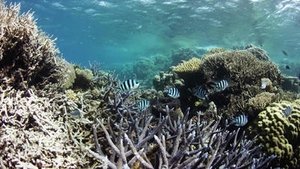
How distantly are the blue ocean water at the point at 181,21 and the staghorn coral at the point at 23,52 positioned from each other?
51.3 feet

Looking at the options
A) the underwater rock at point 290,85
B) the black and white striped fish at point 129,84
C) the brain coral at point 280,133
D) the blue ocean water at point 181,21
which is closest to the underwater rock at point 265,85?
the brain coral at point 280,133

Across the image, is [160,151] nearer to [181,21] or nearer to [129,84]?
[129,84]

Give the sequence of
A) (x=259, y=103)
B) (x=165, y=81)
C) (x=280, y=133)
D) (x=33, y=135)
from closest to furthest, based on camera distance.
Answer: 1. (x=33, y=135)
2. (x=280, y=133)
3. (x=259, y=103)
4. (x=165, y=81)

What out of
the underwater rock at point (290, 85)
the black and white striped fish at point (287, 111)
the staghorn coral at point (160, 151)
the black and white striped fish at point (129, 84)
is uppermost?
the black and white striped fish at point (129, 84)

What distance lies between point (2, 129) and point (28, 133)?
0.26 m

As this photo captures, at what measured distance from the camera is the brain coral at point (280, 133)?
5.05m

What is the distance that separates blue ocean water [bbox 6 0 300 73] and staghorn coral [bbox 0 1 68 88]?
15.6 metres

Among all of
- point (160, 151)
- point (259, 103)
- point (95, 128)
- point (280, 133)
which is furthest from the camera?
point (259, 103)

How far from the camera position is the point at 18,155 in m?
2.83

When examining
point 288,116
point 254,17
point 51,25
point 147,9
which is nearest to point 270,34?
point 254,17

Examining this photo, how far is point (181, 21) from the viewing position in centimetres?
3112

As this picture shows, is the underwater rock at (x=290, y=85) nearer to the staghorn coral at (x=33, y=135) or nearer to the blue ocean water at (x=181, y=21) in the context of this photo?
the staghorn coral at (x=33, y=135)

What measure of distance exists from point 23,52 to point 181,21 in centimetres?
2821

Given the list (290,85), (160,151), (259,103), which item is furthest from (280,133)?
(290,85)
